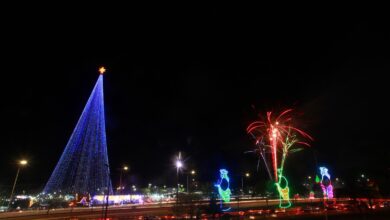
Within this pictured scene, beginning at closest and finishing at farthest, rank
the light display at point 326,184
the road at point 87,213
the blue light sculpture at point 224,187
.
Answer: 1. the road at point 87,213
2. the blue light sculpture at point 224,187
3. the light display at point 326,184

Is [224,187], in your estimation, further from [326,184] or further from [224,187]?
[326,184]

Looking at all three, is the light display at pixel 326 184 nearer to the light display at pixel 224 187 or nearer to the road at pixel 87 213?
the road at pixel 87 213

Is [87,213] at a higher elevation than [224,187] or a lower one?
lower

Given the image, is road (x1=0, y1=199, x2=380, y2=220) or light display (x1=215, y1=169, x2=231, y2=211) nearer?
road (x1=0, y1=199, x2=380, y2=220)

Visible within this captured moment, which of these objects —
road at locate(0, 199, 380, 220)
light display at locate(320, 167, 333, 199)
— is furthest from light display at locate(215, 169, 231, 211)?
light display at locate(320, 167, 333, 199)

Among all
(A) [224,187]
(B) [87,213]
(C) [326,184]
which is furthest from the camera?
(C) [326,184]

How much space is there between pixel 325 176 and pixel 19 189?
279ft

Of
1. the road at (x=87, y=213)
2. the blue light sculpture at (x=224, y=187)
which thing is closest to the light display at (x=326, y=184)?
the road at (x=87, y=213)

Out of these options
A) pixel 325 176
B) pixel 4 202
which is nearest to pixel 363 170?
pixel 325 176

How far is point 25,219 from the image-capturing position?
33.7 metres

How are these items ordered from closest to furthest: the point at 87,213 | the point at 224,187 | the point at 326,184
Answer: the point at 87,213
the point at 224,187
the point at 326,184

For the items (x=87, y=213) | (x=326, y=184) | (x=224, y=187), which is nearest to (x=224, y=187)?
(x=224, y=187)

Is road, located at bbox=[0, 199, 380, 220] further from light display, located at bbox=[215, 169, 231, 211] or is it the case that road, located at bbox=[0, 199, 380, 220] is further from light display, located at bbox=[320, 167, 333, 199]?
light display, located at bbox=[320, 167, 333, 199]

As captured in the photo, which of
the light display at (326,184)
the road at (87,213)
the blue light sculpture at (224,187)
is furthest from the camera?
the light display at (326,184)
